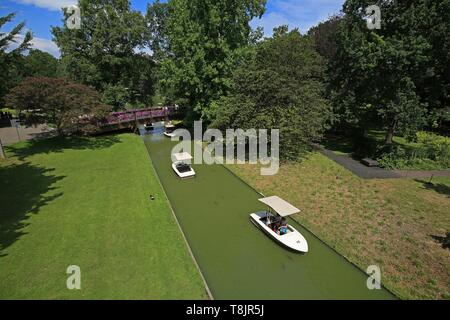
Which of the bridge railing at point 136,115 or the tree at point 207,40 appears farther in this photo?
the bridge railing at point 136,115

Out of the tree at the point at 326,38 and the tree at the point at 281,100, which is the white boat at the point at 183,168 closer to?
the tree at the point at 281,100

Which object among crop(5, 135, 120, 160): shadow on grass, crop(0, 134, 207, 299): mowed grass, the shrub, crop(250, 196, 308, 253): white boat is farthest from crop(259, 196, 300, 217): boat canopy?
crop(5, 135, 120, 160): shadow on grass

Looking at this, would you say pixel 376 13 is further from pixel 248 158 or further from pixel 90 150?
pixel 90 150

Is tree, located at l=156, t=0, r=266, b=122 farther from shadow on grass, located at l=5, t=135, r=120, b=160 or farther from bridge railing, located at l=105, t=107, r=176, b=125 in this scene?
shadow on grass, located at l=5, t=135, r=120, b=160

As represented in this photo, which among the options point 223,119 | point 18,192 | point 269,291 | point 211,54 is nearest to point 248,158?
point 223,119

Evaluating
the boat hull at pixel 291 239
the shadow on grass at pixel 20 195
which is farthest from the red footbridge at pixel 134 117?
the boat hull at pixel 291 239

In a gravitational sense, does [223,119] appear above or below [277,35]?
below
